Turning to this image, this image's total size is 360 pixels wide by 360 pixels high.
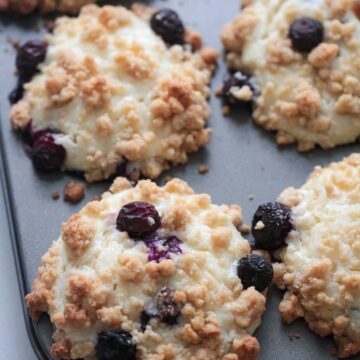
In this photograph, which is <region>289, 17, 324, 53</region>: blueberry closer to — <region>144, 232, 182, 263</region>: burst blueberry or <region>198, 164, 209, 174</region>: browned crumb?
<region>198, 164, 209, 174</region>: browned crumb

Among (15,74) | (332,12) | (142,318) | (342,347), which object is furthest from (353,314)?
(15,74)

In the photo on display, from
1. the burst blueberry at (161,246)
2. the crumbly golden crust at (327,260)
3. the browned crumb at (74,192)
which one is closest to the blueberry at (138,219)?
the burst blueberry at (161,246)

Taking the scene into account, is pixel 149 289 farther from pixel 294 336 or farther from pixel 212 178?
pixel 212 178

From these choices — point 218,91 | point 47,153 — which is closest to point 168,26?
point 218,91

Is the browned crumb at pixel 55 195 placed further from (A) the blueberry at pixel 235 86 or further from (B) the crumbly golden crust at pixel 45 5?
(B) the crumbly golden crust at pixel 45 5

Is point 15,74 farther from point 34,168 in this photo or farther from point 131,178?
point 131,178

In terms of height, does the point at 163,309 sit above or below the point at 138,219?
below
